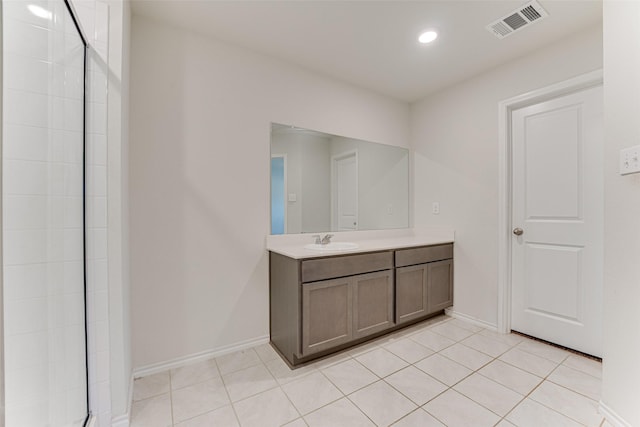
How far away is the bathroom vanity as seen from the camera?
1784 millimetres

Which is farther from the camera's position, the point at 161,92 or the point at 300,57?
the point at 300,57

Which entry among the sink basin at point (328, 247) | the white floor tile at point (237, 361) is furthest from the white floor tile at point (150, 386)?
the sink basin at point (328, 247)

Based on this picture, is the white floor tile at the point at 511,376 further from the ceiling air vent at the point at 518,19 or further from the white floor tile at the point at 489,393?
the ceiling air vent at the point at 518,19

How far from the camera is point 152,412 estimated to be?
4.63 ft

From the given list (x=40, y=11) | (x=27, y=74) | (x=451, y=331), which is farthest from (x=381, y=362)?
(x=40, y=11)

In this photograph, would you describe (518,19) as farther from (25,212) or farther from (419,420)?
(25,212)

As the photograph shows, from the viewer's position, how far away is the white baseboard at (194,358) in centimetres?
174

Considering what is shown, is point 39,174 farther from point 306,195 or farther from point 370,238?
point 370,238

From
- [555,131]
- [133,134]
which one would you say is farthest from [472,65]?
[133,134]

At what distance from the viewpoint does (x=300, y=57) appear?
2.23 m

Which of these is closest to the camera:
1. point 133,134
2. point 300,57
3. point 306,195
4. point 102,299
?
point 102,299

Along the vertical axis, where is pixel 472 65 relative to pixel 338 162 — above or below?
above

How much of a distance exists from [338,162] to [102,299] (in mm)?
2072

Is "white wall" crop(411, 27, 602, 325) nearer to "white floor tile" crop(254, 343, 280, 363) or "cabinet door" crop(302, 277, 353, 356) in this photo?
"cabinet door" crop(302, 277, 353, 356)
